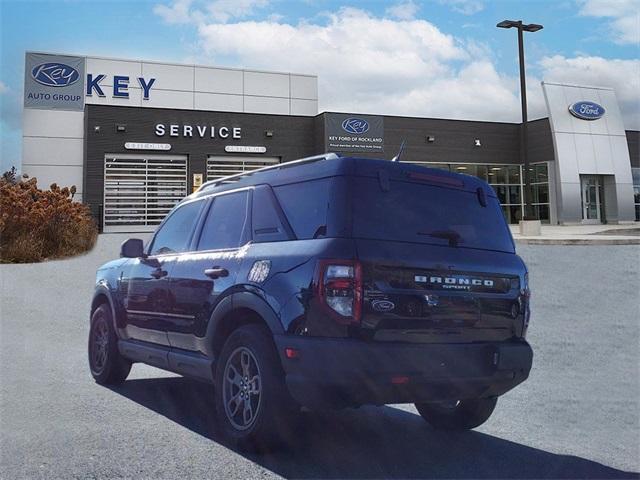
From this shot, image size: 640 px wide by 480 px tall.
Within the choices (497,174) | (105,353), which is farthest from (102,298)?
(497,174)

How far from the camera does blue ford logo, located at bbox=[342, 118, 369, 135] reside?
32.0 metres

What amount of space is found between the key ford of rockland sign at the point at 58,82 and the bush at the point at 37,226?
Answer: 14981 millimetres

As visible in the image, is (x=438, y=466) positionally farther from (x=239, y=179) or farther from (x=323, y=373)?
(x=239, y=179)

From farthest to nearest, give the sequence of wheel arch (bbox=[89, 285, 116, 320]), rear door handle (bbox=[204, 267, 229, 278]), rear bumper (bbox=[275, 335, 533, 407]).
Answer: wheel arch (bbox=[89, 285, 116, 320]) → rear door handle (bbox=[204, 267, 229, 278]) → rear bumper (bbox=[275, 335, 533, 407])

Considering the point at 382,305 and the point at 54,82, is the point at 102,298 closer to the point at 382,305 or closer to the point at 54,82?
the point at 382,305

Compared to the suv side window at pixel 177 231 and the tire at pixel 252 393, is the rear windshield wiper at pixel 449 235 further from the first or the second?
the suv side window at pixel 177 231

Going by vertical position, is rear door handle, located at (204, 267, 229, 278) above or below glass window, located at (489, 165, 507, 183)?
below

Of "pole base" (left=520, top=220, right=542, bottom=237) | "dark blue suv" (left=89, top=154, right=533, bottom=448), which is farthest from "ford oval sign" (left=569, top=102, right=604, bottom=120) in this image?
"dark blue suv" (left=89, top=154, right=533, bottom=448)

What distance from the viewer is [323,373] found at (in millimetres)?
3785

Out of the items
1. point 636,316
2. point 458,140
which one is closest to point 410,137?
point 458,140

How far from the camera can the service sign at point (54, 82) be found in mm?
32031

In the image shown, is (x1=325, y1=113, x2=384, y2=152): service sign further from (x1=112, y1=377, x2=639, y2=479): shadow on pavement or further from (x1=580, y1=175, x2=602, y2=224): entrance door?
(x1=112, y1=377, x2=639, y2=479): shadow on pavement

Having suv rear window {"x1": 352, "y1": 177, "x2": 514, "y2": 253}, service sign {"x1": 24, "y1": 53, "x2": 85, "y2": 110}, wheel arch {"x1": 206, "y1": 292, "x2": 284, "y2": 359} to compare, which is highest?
service sign {"x1": 24, "y1": 53, "x2": 85, "y2": 110}

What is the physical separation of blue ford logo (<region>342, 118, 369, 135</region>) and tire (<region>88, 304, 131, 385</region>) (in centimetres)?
2616
